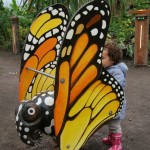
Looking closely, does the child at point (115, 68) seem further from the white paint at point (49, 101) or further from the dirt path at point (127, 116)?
the white paint at point (49, 101)

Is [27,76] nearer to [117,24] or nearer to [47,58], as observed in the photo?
[47,58]

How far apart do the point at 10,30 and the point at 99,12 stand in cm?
791

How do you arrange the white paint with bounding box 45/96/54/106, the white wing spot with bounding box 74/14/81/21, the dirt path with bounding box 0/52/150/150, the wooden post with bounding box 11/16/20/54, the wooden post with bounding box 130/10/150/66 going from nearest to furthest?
the white wing spot with bounding box 74/14/81/21
the white paint with bounding box 45/96/54/106
the dirt path with bounding box 0/52/150/150
the wooden post with bounding box 130/10/150/66
the wooden post with bounding box 11/16/20/54

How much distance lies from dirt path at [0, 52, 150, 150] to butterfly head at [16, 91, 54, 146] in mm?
642

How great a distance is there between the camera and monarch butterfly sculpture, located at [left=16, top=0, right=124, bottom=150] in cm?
227

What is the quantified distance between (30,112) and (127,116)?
76.2 inches

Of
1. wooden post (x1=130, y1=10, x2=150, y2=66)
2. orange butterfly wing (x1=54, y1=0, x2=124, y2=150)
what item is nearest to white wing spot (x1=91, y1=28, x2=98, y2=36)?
orange butterfly wing (x1=54, y1=0, x2=124, y2=150)

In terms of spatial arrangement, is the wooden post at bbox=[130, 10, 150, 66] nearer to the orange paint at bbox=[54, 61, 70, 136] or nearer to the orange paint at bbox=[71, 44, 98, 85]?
the orange paint at bbox=[71, 44, 98, 85]

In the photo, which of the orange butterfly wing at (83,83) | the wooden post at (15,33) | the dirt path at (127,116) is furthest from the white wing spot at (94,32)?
the wooden post at (15,33)

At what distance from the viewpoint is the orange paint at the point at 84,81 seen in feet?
7.86

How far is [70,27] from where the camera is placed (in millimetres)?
2197

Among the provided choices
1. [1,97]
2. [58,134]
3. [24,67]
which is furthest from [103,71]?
[1,97]

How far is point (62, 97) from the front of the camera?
2320mm

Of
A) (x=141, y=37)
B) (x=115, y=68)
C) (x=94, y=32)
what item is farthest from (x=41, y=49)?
(x=141, y=37)
